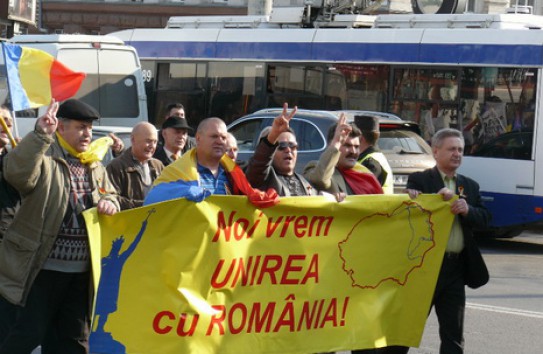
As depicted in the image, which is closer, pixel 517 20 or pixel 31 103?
pixel 31 103

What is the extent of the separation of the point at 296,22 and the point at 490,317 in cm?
1021

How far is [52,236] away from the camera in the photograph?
5816 millimetres

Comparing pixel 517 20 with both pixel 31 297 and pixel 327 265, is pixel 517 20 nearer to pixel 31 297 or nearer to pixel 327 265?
pixel 327 265

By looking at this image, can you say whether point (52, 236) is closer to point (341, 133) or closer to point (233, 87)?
point (341, 133)

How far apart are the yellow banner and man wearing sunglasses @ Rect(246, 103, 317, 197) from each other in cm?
14

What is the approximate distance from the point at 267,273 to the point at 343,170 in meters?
1.13

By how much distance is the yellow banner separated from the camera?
6.03 meters

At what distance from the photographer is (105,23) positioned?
43750 mm

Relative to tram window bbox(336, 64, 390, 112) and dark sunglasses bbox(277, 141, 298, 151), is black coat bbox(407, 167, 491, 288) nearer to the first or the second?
dark sunglasses bbox(277, 141, 298, 151)

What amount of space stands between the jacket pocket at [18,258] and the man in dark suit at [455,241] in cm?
Answer: 238

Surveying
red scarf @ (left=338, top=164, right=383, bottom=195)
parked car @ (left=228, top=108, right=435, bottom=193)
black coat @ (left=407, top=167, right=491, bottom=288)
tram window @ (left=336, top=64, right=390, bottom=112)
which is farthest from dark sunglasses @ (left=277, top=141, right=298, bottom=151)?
tram window @ (left=336, top=64, right=390, bottom=112)

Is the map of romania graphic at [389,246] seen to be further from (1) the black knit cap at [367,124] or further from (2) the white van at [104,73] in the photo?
(2) the white van at [104,73]

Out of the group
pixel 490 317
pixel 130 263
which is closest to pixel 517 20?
pixel 490 317

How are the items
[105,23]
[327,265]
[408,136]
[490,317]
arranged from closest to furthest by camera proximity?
Answer: [327,265] → [490,317] → [408,136] → [105,23]
